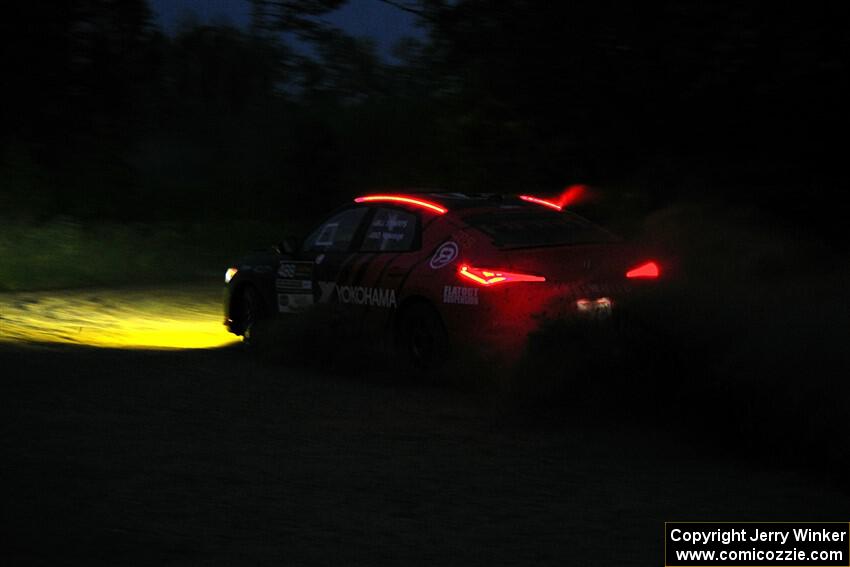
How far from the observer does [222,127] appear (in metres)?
46.6

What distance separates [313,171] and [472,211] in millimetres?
22969

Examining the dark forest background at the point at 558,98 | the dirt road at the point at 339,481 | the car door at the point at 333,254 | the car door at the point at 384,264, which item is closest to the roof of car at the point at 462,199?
the car door at the point at 384,264

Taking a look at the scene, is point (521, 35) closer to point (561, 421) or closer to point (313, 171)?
point (561, 421)

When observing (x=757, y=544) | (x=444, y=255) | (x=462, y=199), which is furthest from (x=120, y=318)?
(x=757, y=544)

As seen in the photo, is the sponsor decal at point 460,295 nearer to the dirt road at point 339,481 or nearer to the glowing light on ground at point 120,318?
the dirt road at point 339,481

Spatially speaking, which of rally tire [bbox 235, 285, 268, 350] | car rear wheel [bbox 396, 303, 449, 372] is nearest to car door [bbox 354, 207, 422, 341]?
car rear wheel [bbox 396, 303, 449, 372]

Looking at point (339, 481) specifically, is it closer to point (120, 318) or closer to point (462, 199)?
point (462, 199)

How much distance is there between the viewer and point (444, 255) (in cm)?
1012

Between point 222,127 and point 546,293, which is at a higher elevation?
point 222,127

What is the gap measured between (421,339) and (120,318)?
19.2ft

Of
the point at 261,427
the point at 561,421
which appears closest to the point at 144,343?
the point at 261,427

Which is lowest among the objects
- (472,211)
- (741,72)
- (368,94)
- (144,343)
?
(144,343)

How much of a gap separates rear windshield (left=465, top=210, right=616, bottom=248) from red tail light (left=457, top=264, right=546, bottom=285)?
28 cm

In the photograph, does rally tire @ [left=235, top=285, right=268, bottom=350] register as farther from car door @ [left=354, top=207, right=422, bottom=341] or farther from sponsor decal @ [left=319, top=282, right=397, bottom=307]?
car door @ [left=354, top=207, right=422, bottom=341]
